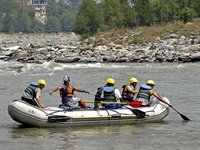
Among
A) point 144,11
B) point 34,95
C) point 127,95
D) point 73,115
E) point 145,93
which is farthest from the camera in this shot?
point 144,11

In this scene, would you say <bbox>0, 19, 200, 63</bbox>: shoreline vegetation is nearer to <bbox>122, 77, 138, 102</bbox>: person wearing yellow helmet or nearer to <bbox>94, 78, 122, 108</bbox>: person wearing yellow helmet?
<bbox>122, 77, 138, 102</bbox>: person wearing yellow helmet

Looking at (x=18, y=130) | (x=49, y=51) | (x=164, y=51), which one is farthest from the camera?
(x=49, y=51)

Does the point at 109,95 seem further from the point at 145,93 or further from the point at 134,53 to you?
the point at 134,53

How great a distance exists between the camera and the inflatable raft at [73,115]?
18.5 metres

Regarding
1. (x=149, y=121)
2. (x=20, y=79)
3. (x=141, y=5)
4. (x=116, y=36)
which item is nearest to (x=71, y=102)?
(x=149, y=121)

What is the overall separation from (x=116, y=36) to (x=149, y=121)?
54.7 m

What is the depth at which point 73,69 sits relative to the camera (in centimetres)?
4338

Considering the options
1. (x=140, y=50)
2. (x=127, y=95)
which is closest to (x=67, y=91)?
(x=127, y=95)

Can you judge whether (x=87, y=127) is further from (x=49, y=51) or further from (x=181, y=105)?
(x=49, y=51)

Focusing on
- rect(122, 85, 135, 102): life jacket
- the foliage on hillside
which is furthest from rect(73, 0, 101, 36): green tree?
rect(122, 85, 135, 102): life jacket

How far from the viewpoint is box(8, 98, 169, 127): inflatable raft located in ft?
60.6

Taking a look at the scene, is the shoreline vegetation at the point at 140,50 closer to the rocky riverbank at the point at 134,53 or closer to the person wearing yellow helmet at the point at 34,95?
the rocky riverbank at the point at 134,53

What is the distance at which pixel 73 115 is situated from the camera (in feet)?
61.6

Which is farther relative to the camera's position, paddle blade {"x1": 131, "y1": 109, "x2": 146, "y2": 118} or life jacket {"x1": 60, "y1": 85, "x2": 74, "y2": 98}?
life jacket {"x1": 60, "y1": 85, "x2": 74, "y2": 98}
